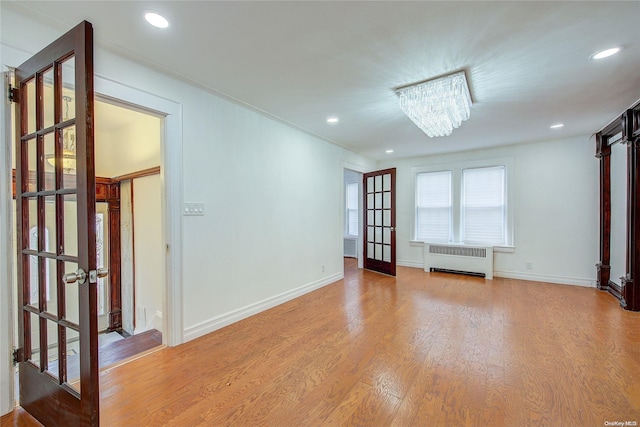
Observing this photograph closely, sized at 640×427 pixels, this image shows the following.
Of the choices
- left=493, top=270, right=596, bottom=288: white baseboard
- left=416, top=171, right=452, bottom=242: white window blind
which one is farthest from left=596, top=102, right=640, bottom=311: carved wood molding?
left=416, top=171, right=452, bottom=242: white window blind

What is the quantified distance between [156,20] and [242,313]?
106 inches

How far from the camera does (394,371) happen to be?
2.03 m

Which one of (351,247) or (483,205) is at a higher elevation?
(483,205)

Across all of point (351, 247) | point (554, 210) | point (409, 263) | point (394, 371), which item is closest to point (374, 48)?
point (394, 371)

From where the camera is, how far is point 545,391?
1.80 metres

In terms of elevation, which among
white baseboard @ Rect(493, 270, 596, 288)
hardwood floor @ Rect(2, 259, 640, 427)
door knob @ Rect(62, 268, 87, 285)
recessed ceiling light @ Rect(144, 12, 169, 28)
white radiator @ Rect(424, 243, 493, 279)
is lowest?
hardwood floor @ Rect(2, 259, 640, 427)

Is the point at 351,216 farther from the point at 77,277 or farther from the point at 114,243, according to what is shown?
the point at 77,277

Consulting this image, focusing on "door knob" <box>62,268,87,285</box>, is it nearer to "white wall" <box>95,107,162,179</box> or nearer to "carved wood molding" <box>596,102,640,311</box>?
"white wall" <box>95,107,162,179</box>

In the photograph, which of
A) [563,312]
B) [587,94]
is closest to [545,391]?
[563,312]

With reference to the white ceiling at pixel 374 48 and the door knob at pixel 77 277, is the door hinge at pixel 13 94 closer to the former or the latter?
the white ceiling at pixel 374 48

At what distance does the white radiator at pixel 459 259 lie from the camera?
4914mm

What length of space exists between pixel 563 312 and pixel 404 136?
3049mm

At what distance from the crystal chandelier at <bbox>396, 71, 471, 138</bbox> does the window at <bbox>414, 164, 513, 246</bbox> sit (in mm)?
2664

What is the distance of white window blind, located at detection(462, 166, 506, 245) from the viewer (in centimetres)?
503
